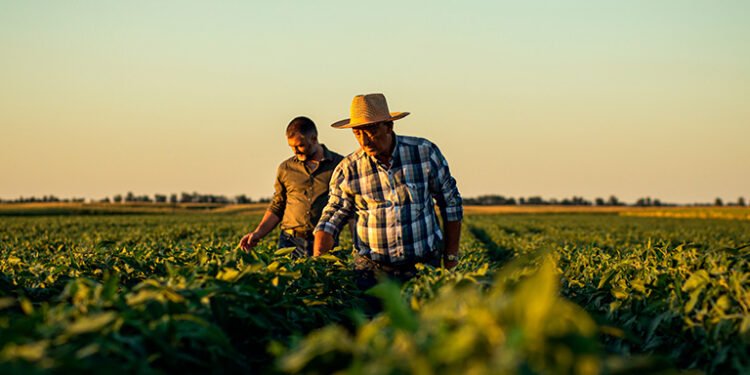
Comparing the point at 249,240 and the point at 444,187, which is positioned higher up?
the point at 444,187

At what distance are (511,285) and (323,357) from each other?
1643 mm

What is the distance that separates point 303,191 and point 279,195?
469 millimetres

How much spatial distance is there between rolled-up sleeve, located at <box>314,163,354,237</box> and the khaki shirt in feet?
5.92

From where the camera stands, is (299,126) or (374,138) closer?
(374,138)

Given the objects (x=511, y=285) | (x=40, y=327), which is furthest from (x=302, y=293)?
(x=40, y=327)

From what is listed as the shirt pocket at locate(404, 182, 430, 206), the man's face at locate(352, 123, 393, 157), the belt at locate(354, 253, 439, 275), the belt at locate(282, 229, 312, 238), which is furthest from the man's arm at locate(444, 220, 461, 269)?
the belt at locate(282, 229, 312, 238)

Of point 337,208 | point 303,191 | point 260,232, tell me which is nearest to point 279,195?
point 303,191

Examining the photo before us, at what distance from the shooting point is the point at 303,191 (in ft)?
27.5

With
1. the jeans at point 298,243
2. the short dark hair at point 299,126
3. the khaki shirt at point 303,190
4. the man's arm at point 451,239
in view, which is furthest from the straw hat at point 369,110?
the jeans at point 298,243

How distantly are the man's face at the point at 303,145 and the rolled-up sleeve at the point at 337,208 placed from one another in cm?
147

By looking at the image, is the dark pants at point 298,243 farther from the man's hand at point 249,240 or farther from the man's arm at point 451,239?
the man's arm at point 451,239

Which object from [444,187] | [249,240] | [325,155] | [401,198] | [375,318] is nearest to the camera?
[375,318]

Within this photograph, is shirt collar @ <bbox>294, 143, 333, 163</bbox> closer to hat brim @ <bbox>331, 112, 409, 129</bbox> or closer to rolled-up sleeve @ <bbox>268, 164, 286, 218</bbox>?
rolled-up sleeve @ <bbox>268, 164, 286, 218</bbox>

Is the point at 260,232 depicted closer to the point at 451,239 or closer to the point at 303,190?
the point at 303,190
